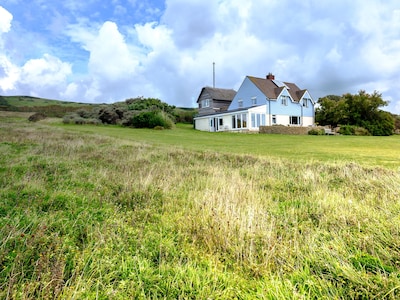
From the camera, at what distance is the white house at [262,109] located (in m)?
35.0

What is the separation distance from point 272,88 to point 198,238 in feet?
127

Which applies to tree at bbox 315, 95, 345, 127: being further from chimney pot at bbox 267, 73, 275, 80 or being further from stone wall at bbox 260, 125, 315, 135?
stone wall at bbox 260, 125, 315, 135

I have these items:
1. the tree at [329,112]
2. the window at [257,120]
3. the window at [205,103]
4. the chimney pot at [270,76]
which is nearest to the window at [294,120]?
the tree at [329,112]

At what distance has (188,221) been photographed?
4180 millimetres

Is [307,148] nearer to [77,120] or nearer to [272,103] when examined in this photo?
[272,103]

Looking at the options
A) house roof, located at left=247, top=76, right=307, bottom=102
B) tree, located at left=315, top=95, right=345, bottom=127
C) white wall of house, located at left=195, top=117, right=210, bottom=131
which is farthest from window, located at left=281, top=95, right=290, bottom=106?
white wall of house, located at left=195, top=117, right=210, bottom=131

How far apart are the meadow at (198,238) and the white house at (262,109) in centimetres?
2897

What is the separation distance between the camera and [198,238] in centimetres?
373

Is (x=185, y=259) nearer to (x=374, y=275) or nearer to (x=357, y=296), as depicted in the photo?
(x=357, y=296)

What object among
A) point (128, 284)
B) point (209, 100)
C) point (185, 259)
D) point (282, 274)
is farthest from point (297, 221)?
point (209, 100)

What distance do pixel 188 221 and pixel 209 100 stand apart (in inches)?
1669

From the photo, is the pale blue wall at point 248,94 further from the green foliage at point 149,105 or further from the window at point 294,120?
the green foliage at point 149,105

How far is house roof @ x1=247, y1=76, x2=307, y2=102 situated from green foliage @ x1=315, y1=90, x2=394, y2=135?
5.62 m

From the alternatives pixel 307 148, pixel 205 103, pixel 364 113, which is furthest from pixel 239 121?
pixel 307 148
